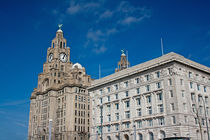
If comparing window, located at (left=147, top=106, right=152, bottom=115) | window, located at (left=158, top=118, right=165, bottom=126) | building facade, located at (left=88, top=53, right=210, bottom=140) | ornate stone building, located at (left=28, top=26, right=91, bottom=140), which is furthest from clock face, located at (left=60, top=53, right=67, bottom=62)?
window, located at (left=158, top=118, right=165, bottom=126)

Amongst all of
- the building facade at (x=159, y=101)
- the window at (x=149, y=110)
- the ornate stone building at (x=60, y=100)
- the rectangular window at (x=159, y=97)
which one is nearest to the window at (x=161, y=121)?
the building facade at (x=159, y=101)

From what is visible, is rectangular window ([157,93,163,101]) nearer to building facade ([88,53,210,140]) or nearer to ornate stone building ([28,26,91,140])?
building facade ([88,53,210,140])

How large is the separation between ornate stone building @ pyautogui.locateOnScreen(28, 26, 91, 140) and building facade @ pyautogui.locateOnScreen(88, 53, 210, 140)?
30.2 metres

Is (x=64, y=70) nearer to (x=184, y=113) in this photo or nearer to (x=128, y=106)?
(x=128, y=106)

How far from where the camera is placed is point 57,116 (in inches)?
4518

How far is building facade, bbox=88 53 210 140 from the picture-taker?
63.8 meters

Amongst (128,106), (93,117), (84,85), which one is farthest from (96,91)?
(84,85)

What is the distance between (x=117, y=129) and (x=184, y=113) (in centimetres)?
2337

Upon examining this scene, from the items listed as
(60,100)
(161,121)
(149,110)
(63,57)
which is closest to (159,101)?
(149,110)

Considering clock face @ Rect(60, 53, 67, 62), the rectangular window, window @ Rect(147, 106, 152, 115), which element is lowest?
window @ Rect(147, 106, 152, 115)

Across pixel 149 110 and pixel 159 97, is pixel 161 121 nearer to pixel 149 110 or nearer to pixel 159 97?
pixel 149 110

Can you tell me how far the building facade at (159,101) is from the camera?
63.8 m

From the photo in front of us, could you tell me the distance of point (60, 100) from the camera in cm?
11525

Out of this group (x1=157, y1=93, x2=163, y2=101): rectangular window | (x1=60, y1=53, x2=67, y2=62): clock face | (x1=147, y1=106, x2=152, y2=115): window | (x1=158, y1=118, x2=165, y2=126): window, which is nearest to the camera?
(x1=158, y1=118, x2=165, y2=126): window
